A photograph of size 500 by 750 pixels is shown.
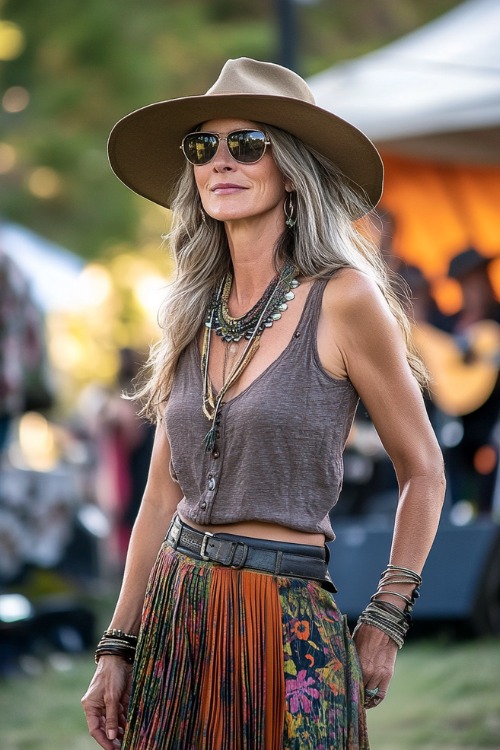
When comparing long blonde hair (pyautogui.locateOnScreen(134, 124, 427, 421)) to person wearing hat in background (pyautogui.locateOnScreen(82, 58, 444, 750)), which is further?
long blonde hair (pyautogui.locateOnScreen(134, 124, 427, 421))

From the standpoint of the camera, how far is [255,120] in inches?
103

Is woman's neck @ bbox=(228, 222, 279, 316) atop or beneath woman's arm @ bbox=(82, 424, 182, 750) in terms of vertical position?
atop

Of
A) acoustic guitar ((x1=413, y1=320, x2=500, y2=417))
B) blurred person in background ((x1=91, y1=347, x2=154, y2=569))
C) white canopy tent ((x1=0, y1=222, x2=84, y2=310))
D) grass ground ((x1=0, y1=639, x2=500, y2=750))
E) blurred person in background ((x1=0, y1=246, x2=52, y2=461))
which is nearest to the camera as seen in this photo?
grass ground ((x1=0, y1=639, x2=500, y2=750))

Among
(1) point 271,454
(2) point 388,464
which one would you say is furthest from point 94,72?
(1) point 271,454

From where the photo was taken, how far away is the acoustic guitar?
6.98 metres

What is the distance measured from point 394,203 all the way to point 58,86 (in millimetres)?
8892

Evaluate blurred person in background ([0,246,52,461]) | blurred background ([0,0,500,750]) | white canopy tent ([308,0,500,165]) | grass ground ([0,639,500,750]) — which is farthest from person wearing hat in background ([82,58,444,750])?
blurred person in background ([0,246,52,461])

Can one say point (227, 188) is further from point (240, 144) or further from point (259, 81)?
point (259, 81)

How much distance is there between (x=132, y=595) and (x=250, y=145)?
1.02 m

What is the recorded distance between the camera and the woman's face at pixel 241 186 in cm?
259

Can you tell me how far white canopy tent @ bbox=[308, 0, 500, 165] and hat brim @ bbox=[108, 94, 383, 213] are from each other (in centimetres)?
349

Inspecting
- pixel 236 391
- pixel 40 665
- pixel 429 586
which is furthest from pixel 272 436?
pixel 40 665

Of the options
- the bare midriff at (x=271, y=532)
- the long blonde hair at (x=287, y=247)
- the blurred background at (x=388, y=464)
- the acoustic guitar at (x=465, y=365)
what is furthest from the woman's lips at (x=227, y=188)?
the acoustic guitar at (x=465, y=365)

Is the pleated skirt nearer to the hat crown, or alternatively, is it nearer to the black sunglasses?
the black sunglasses
